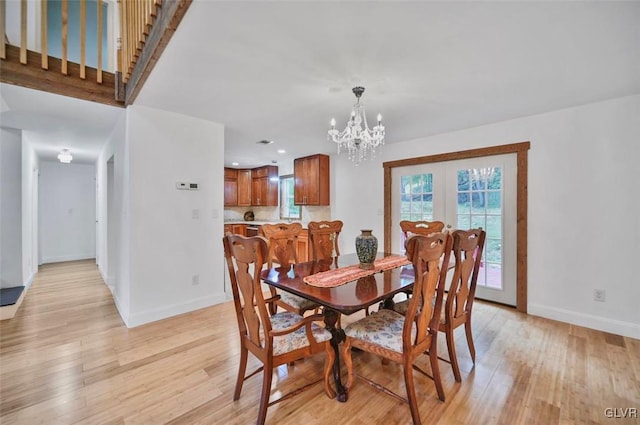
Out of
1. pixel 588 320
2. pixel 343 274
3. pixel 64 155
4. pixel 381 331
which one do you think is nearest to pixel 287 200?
→ pixel 64 155

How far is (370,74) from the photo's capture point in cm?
213

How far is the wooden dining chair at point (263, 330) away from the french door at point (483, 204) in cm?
275

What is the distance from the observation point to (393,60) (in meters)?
1.93

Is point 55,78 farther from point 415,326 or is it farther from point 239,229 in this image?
point 239,229

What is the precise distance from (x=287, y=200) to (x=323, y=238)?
368 cm

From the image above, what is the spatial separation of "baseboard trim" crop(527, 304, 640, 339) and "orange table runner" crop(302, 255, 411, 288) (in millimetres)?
1905

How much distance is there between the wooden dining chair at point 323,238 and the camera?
2.81 meters

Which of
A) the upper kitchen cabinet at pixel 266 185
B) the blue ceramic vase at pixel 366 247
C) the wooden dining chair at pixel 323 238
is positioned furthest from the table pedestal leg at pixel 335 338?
the upper kitchen cabinet at pixel 266 185

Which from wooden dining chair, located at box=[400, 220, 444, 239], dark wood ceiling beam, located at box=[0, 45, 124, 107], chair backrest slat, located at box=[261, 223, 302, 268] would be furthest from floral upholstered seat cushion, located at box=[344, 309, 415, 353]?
dark wood ceiling beam, located at box=[0, 45, 124, 107]

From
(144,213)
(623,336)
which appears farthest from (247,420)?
(623,336)

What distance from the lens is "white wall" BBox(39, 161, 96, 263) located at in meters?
5.84

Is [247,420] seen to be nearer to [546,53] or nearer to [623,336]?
[546,53]

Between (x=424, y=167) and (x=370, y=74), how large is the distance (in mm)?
2274

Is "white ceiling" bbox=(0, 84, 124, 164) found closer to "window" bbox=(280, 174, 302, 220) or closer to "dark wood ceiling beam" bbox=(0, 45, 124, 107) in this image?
"dark wood ceiling beam" bbox=(0, 45, 124, 107)
